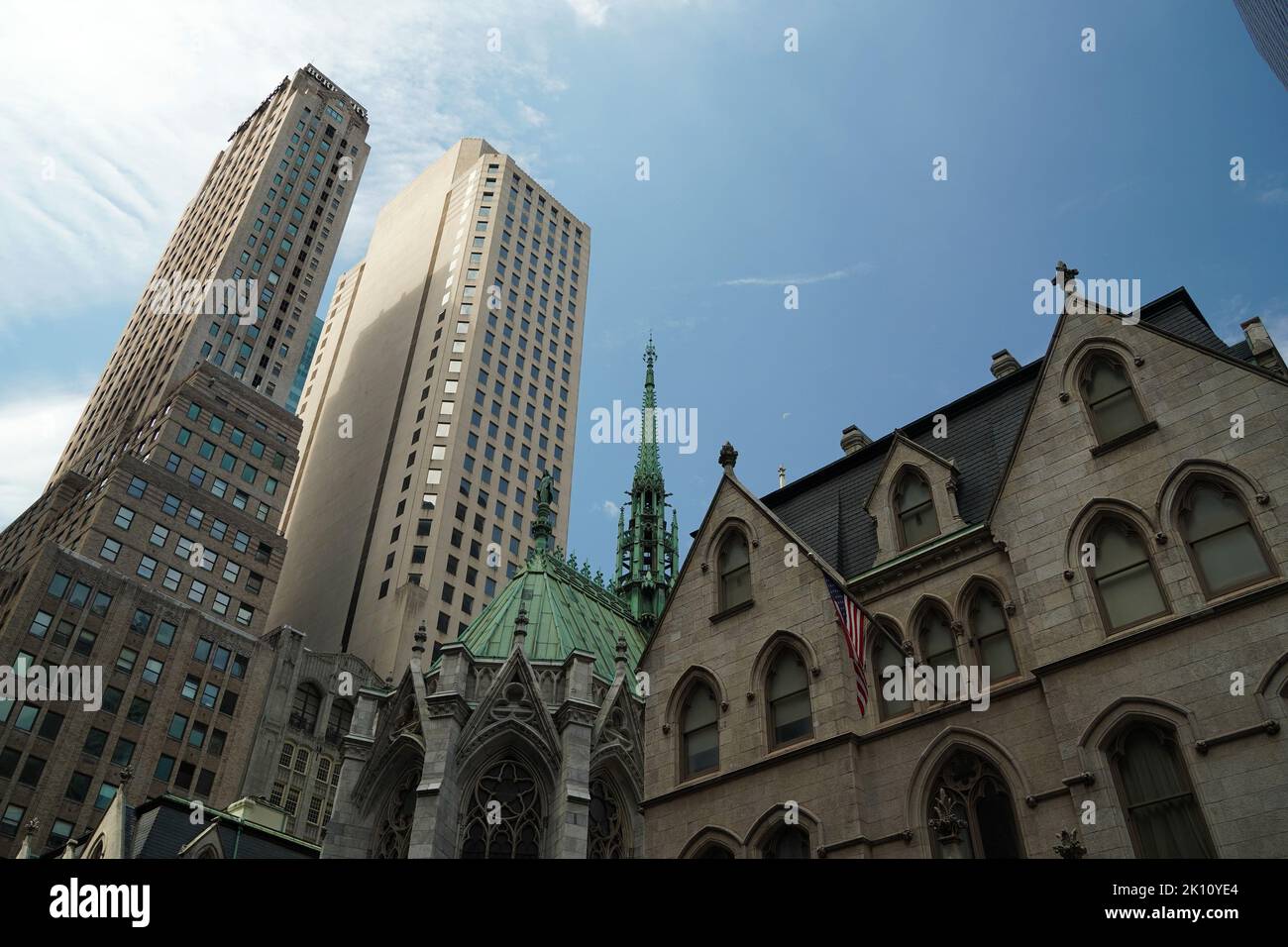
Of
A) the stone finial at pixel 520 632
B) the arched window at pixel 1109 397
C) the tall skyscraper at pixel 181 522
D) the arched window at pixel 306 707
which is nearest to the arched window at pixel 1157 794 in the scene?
the arched window at pixel 1109 397

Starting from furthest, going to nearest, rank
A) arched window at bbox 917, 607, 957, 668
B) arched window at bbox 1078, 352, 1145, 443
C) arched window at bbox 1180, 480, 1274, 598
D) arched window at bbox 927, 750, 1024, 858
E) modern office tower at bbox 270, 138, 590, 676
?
modern office tower at bbox 270, 138, 590, 676 → arched window at bbox 917, 607, 957, 668 → arched window at bbox 1078, 352, 1145, 443 → arched window at bbox 927, 750, 1024, 858 → arched window at bbox 1180, 480, 1274, 598

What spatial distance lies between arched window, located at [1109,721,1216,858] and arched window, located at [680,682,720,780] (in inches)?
344

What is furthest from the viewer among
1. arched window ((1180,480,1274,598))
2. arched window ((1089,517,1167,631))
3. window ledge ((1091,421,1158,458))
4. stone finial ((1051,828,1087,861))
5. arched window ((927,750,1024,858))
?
window ledge ((1091,421,1158,458))

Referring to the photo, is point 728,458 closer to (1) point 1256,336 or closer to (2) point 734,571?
(2) point 734,571

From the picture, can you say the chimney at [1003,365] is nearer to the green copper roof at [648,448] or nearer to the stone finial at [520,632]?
the stone finial at [520,632]

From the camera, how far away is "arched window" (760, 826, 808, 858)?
792 inches

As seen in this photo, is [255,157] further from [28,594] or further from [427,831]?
[427,831]

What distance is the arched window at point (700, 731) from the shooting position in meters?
23.0

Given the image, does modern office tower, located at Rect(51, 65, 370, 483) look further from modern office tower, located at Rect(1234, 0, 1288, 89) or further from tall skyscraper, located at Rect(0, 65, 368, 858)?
modern office tower, located at Rect(1234, 0, 1288, 89)

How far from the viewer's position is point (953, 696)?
1977 centimetres

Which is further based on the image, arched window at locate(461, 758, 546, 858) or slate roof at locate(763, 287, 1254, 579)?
arched window at locate(461, 758, 546, 858)

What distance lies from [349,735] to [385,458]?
227 ft

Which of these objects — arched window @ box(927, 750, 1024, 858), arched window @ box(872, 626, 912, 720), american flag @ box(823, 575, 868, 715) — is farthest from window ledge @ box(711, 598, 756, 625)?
arched window @ box(927, 750, 1024, 858)
